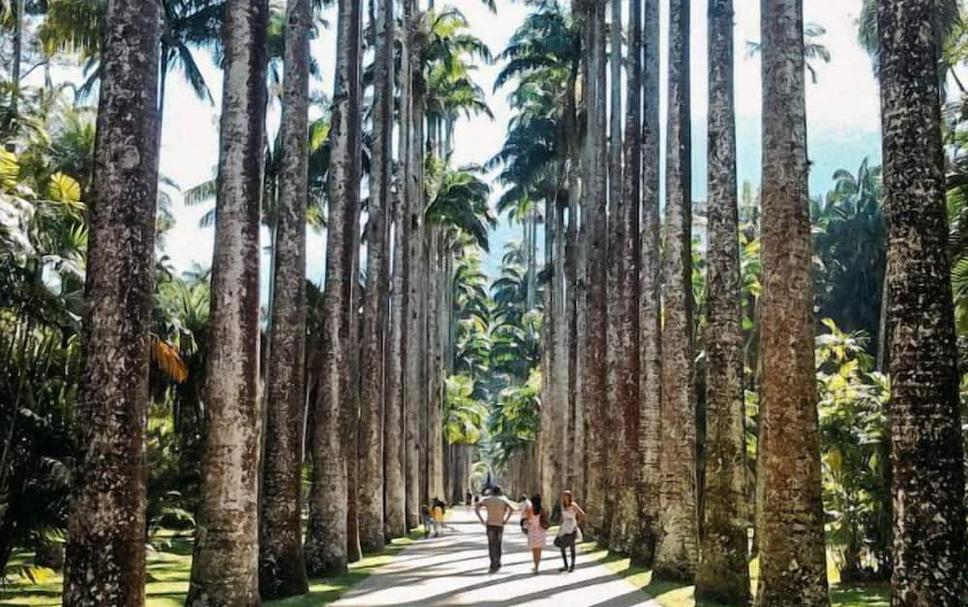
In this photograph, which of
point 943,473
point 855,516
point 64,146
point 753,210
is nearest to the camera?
point 943,473

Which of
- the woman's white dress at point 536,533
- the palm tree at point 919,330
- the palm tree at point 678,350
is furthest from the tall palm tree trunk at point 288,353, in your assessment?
the palm tree at point 919,330

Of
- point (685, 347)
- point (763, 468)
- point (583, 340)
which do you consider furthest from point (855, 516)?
point (583, 340)

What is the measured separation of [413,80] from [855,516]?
26438 millimetres

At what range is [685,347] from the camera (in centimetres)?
1769

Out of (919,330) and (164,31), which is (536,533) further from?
(164,31)

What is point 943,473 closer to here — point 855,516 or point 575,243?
point 855,516

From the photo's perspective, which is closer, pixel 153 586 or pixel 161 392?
pixel 153 586

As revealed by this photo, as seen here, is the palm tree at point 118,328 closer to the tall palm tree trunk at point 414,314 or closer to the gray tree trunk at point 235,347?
the gray tree trunk at point 235,347

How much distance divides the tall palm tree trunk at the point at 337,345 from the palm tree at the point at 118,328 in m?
9.36

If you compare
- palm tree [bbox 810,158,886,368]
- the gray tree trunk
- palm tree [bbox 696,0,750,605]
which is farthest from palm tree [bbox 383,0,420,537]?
palm tree [bbox 810,158,886,368]

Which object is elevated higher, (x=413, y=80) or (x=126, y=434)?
(x=413, y=80)

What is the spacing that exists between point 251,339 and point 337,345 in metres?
6.63

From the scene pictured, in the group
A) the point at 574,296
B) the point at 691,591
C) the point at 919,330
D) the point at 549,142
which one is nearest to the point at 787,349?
the point at 919,330

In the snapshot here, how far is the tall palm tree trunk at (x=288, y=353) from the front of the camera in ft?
48.1
